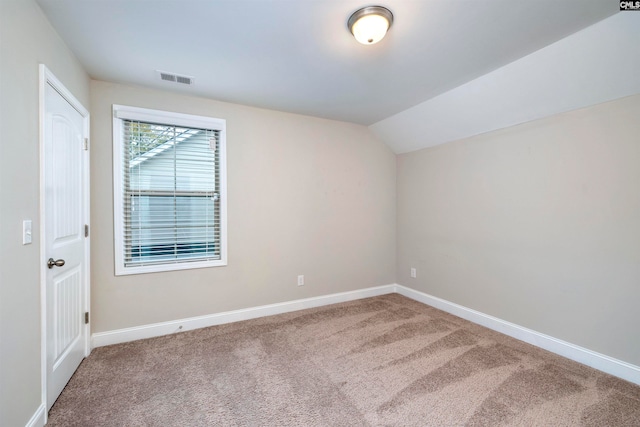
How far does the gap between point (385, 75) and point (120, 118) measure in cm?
255

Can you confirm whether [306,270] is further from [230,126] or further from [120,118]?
[120,118]

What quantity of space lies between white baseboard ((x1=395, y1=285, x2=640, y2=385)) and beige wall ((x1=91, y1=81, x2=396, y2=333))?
1.06 meters

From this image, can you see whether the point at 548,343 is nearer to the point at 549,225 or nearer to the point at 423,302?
the point at 549,225

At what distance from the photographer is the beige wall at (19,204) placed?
4.50 ft

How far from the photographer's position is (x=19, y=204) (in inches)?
59.4

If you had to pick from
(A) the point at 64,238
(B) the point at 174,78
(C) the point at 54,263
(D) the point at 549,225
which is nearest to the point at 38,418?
(C) the point at 54,263

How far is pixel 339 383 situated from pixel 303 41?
2.53 m

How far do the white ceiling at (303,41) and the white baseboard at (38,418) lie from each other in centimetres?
240

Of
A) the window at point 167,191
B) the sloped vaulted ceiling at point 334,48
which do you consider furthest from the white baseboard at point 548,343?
the window at point 167,191

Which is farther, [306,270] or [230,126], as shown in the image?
[306,270]

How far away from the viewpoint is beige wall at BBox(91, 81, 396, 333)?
2.71 meters

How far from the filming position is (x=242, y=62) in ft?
7.72

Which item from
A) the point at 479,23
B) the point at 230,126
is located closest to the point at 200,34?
the point at 230,126

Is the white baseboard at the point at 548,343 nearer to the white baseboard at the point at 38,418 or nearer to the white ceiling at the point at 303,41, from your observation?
the white ceiling at the point at 303,41
